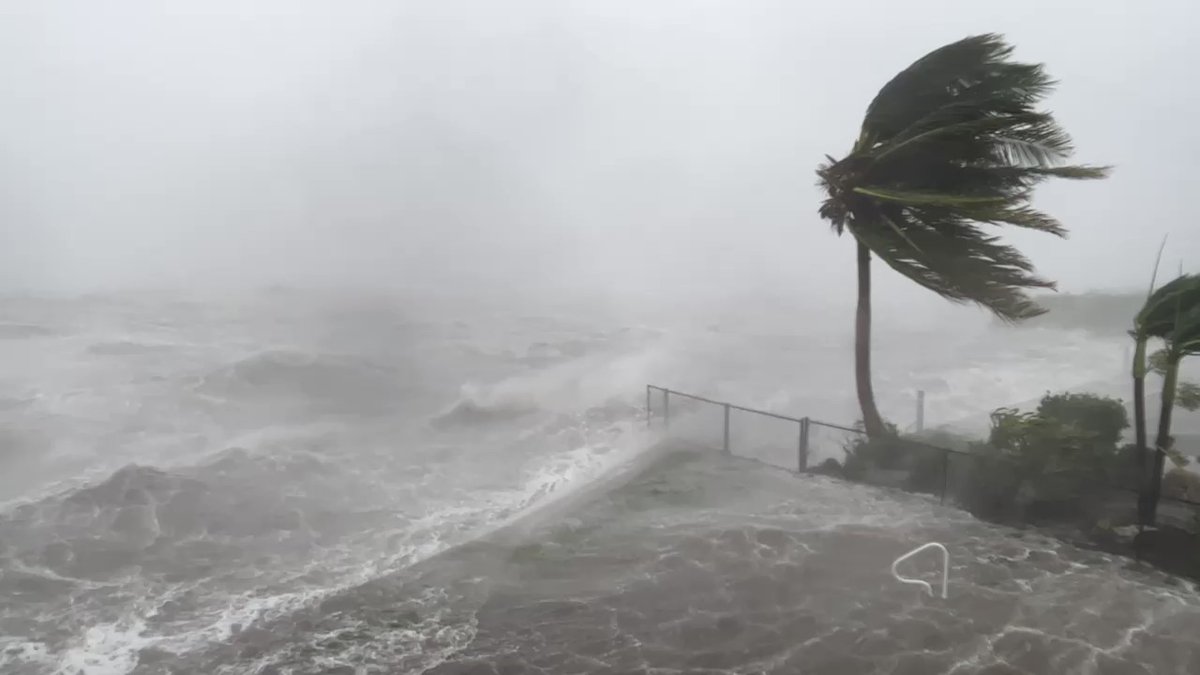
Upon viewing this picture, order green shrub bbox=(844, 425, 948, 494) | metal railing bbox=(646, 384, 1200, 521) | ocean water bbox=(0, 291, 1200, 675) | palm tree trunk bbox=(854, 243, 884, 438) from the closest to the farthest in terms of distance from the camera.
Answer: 1. ocean water bbox=(0, 291, 1200, 675)
2. metal railing bbox=(646, 384, 1200, 521)
3. green shrub bbox=(844, 425, 948, 494)
4. palm tree trunk bbox=(854, 243, 884, 438)

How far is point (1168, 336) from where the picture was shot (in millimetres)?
8664

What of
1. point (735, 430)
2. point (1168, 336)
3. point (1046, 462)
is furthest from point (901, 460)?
point (1168, 336)

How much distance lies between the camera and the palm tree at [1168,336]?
27.2ft

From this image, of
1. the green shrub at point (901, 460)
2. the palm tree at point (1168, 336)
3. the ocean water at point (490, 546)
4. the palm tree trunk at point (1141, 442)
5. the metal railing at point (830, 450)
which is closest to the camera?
the ocean water at point (490, 546)

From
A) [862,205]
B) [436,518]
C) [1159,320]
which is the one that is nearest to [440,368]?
[436,518]

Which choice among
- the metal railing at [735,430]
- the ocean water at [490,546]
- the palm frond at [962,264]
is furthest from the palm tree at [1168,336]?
the metal railing at [735,430]

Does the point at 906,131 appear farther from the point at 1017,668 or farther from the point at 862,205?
the point at 1017,668

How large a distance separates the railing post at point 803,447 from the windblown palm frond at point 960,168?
106 inches

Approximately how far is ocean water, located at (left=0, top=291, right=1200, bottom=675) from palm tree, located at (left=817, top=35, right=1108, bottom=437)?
3.39m

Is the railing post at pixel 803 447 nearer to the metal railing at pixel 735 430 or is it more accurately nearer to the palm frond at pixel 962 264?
the metal railing at pixel 735 430

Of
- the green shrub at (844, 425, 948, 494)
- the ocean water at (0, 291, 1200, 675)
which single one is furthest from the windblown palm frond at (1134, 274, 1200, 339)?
the green shrub at (844, 425, 948, 494)

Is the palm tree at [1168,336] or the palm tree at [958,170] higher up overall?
the palm tree at [958,170]

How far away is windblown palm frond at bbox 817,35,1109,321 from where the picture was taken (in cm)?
1079

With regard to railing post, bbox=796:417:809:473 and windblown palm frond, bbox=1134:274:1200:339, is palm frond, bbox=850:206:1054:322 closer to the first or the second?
windblown palm frond, bbox=1134:274:1200:339
